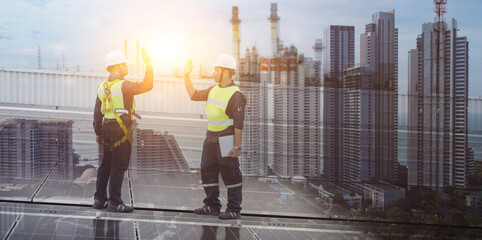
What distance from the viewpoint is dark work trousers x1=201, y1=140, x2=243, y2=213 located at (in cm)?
359

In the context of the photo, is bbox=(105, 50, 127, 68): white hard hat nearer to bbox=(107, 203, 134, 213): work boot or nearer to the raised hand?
the raised hand

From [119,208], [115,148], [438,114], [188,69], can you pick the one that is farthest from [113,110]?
[438,114]

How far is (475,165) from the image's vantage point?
693 centimetres

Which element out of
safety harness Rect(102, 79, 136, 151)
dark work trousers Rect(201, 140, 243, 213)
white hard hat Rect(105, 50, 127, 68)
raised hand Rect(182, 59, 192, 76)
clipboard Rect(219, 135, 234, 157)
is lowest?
dark work trousers Rect(201, 140, 243, 213)

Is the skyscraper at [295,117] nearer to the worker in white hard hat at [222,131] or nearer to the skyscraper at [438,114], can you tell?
the worker in white hard hat at [222,131]

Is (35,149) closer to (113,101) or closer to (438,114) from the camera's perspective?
(113,101)

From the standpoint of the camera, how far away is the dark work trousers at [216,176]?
3.59m

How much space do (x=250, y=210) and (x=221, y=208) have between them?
322 mm

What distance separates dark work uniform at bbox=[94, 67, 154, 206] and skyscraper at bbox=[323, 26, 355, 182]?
358cm

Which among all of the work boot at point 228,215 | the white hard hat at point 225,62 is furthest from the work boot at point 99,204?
the white hard hat at point 225,62

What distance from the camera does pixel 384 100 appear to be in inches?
307

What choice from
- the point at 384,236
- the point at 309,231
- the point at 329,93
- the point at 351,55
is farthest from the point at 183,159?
the point at 351,55

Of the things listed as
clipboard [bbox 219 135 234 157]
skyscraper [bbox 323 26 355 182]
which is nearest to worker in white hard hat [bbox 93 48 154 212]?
clipboard [bbox 219 135 234 157]

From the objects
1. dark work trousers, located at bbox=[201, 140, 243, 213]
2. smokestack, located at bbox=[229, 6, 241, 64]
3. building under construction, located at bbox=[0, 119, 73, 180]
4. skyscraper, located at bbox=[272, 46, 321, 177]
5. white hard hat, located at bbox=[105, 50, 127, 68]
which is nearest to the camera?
dark work trousers, located at bbox=[201, 140, 243, 213]
